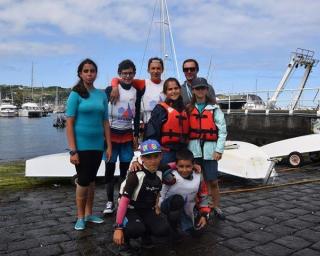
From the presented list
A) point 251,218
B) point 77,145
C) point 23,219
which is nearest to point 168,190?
point 77,145

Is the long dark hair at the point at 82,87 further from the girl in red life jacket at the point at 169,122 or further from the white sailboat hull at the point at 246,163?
the white sailboat hull at the point at 246,163

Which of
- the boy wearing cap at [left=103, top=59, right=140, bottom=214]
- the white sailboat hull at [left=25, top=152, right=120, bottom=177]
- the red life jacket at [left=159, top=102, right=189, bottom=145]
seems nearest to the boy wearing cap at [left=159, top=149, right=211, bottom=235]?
the red life jacket at [left=159, top=102, right=189, bottom=145]

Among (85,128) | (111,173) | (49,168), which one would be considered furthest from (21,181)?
(85,128)

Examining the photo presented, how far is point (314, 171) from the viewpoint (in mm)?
10352

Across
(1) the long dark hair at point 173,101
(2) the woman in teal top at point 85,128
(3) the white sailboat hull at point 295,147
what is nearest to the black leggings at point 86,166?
(2) the woman in teal top at point 85,128

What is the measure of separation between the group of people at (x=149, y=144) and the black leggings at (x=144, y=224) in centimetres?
1

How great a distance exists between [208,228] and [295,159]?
7200mm

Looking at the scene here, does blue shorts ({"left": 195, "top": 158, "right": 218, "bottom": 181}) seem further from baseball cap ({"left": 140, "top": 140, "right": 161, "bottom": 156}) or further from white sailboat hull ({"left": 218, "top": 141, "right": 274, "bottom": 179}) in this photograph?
white sailboat hull ({"left": 218, "top": 141, "right": 274, "bottom": 179})

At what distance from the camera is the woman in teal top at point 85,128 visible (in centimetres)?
467

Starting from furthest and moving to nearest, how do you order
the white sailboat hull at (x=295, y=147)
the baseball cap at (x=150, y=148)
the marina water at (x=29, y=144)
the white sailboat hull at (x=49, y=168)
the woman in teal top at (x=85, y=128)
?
1. the marina water at (x=29, y=144)
2. the white sailboat hull at (x=295, y=147)
3. the white sailboat hull at (x=49, y=168)
4. the woman in teal top at (x=85, y=128)
5. the baseball cap at (x=150, y=148)

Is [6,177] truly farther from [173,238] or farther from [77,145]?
[173,238]

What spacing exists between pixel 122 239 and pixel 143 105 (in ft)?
A: 7.00

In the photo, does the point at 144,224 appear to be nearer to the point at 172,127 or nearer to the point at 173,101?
the point at 172,127

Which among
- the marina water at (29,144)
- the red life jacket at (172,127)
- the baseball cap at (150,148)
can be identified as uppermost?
the red life jacket at (172,127)
